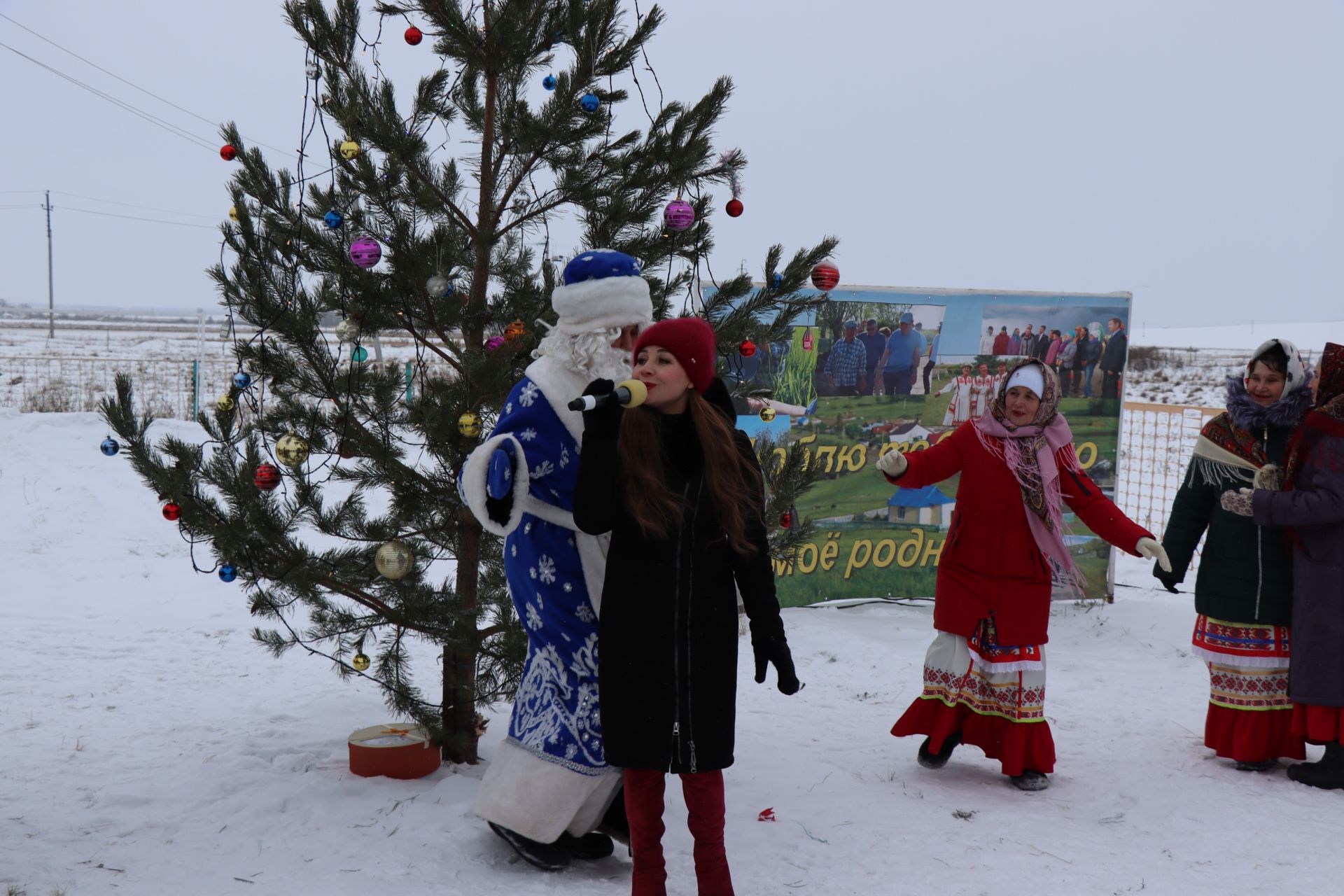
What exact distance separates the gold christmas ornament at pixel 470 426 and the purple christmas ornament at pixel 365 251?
59cm

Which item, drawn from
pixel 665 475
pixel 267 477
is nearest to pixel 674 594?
pixel 665 475

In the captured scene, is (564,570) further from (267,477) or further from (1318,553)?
(1318,553)

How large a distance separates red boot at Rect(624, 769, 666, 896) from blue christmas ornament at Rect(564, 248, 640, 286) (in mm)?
1395

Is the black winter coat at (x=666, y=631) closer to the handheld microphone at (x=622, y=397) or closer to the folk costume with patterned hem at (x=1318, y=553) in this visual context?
the handheld microphone at (x=622, y=397)

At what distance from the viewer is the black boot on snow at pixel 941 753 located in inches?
171

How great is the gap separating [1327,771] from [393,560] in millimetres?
3867

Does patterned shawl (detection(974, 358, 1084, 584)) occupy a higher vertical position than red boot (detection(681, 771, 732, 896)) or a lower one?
higher

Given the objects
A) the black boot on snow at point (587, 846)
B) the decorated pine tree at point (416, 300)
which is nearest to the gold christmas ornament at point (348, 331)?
the decorated pine tree at point (416, 300)

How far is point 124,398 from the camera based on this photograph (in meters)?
3.31

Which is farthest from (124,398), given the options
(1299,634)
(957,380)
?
(957,380)

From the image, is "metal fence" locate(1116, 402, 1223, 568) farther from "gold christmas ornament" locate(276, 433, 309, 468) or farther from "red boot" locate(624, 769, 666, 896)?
"gold christmas ornament" locate(276, 433, 309, 468)

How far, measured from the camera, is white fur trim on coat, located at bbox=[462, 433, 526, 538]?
2867 millimetres

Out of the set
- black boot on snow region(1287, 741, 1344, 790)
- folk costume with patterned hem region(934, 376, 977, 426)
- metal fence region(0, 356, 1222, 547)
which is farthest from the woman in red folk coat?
metal fence region(0, 356, 1222, 547)

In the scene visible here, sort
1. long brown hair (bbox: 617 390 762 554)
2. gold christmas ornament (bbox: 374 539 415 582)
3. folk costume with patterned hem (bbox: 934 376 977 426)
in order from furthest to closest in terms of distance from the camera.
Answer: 1. folk costume with patterned hem (bbox: 934 376 977 426)
2. gold christmas ornament (bbox: 374 539 415 582)
3. long brown hair (bbox: 617 390 762 554)
